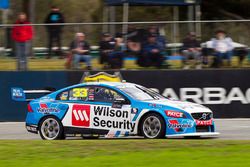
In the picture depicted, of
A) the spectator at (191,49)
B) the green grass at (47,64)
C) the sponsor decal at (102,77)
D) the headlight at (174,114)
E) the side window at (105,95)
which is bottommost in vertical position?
the headlight at (174,114)

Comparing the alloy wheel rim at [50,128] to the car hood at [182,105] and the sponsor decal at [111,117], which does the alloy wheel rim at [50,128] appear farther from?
the car hood at [182,105]

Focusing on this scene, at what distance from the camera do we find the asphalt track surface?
1680 centimetres

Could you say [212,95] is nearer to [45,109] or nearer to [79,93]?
[79,93]

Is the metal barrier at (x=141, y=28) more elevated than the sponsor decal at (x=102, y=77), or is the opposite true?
the metal barrier at (x=141, y=28)

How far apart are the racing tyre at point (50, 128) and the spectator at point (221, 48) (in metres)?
6.63

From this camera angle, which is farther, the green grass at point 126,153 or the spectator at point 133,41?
the spectator at point 133,41

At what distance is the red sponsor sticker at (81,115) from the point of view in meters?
16.4

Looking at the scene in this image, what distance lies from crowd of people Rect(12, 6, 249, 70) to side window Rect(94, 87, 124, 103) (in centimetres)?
553

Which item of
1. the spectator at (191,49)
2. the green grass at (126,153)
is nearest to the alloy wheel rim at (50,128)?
the green grass at (126,153)

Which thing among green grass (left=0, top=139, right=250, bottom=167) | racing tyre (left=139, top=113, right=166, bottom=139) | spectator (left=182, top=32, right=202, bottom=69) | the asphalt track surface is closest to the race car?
racing tyre (left=139, top=113, right=166, bottom=139)

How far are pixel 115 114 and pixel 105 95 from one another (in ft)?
1.75

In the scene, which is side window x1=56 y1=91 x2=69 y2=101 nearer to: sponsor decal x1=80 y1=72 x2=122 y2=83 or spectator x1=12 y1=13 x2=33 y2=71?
sponsor decal x1=80 y1=72 x2=122 y2=83

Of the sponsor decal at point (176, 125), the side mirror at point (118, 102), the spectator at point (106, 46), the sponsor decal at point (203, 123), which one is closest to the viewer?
the sponsor decal at point (176, 125)

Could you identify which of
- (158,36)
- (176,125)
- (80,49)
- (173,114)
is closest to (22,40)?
(80,49)
